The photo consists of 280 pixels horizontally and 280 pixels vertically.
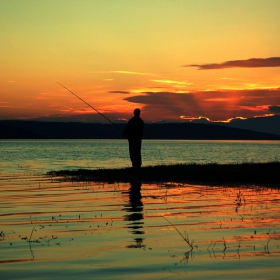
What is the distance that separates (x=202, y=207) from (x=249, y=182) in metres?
7.46

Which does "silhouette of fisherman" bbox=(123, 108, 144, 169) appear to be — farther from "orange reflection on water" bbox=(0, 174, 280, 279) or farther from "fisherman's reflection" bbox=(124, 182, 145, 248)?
"orange reflection on water" bbox=(0, 174, 280, 279)

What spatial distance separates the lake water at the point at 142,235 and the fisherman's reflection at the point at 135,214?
2cm

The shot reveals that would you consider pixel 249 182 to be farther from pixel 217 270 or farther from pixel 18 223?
pixel 217 270

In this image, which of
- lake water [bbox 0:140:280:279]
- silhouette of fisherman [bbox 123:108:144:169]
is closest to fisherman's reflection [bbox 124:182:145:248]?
lake water [bbox 0:140:280:279]

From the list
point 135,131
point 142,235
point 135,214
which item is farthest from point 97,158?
point 142,235

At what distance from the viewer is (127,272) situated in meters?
7.43

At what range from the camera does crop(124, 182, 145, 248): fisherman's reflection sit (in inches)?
388

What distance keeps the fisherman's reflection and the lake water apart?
16 millimetres

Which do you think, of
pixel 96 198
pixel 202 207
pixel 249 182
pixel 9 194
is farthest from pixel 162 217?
pixel 249 182

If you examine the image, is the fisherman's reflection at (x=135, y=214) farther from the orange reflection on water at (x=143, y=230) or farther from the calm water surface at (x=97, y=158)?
the calm water surface at (x=97, y=158)

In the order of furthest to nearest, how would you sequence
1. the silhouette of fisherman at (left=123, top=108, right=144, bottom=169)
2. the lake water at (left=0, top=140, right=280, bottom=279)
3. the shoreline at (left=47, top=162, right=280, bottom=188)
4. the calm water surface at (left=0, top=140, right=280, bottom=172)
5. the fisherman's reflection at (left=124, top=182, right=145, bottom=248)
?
the calm water surface at (left=0, top=140, right=280, bottom=172) → the silhouette of fisherman at (left=123, top=108, right=144, bottom=169) → the shoreline at (left=47, top=162, right=280, bottom=188) → the fisherman's reflection at (left=124, top=182, right=145, bottom=248) → the lake water at (left=0, top=140, right=280, bottom=279)

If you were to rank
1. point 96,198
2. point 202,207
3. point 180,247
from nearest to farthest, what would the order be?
point 180,247 → point 202,207 → point 96,198

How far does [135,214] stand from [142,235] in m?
2.82

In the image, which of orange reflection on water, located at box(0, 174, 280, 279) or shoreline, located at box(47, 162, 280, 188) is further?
shoreline, located at box(47, 162, 280, 188)
